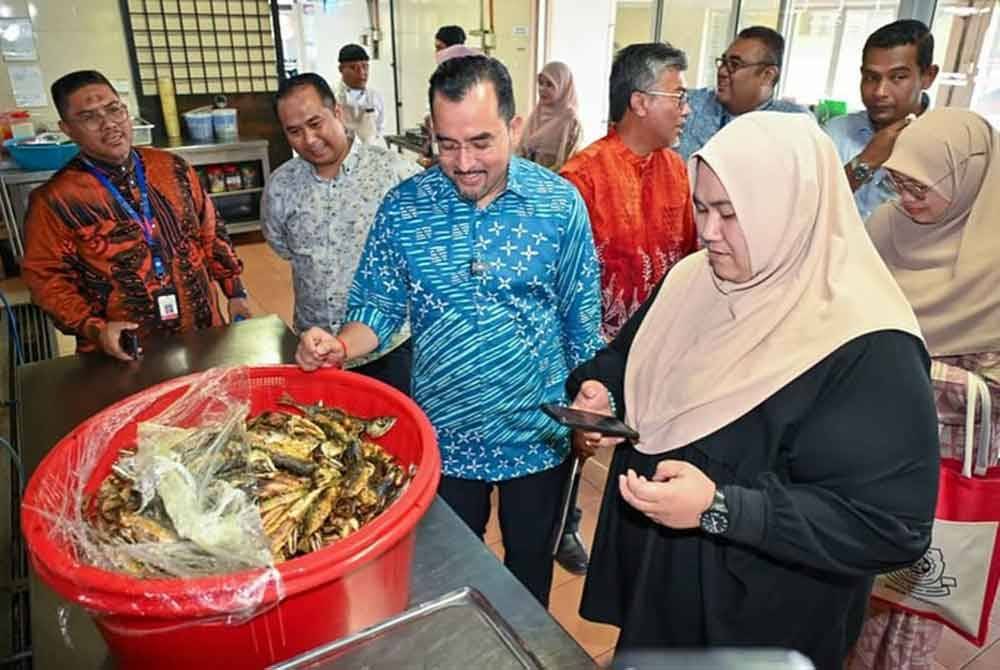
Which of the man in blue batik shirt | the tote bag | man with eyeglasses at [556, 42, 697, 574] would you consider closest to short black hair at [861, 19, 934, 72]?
man with eyeglasses at [556, 42, 697, 574]

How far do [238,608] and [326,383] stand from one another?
0.50 m

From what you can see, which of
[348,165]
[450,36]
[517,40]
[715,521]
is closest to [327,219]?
[348,165]

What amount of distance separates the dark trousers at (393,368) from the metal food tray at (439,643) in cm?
122

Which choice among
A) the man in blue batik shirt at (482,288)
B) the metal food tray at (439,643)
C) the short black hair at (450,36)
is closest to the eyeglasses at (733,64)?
the man in blue batik shirt at (482,288)

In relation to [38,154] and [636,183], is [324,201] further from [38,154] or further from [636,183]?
[38,154]

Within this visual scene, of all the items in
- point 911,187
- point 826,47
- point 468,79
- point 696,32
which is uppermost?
point 696,32

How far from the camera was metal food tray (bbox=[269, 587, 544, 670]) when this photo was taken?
740 mm

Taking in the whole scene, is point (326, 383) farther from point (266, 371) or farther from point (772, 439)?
point (772, 439)

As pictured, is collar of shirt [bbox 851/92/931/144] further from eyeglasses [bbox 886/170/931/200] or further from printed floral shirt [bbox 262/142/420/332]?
printed floral shirt [bbox 262/142/420/332]

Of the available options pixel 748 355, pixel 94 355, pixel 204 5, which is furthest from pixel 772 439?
pixel 204 5

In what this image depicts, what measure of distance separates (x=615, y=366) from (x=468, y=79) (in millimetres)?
625

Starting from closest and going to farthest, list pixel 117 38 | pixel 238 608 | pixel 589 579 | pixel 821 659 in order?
pixel 238 608 < pixel 821 659 < pixel 589 579 < pixel 117 38

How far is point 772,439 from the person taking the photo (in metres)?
0.97

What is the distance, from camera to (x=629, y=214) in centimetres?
213
